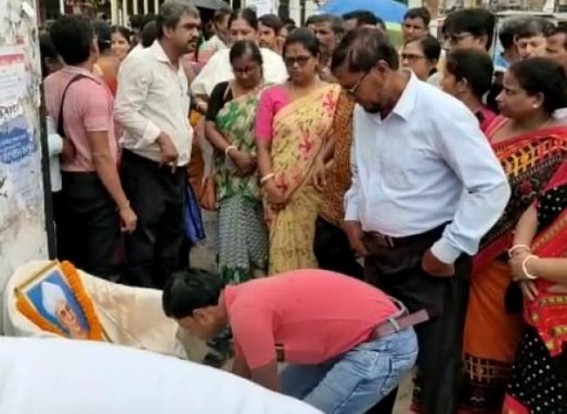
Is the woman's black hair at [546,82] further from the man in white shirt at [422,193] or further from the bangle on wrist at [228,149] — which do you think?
the bangle on wrist at [228,149]

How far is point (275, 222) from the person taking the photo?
166 inches

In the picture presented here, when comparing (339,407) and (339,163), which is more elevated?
(339,163)

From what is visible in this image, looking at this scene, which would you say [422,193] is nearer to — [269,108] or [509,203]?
[509,203]

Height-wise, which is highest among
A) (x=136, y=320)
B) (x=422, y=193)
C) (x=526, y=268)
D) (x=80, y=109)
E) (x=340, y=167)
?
(x=80, y=109)

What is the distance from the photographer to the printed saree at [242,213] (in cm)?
440

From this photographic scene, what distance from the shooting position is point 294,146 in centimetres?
412

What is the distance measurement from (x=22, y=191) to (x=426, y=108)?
1407 millimetres

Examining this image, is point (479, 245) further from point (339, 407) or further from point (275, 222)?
point (275, 222)

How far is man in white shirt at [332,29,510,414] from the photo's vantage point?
9.36 ft

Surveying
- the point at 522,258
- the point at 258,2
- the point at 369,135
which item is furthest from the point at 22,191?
the point at 258,2

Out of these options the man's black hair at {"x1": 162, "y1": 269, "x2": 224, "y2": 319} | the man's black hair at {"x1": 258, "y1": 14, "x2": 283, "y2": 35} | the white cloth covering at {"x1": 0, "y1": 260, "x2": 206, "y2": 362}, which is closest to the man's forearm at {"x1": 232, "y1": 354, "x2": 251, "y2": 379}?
the man's black hair at {"x1": 162, "y1": 269, "x2": 224, "y2": 319}

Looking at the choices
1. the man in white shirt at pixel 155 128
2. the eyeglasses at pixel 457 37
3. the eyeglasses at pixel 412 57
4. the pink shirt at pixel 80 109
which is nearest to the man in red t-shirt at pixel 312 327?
the pink shirt at pixel 80 109

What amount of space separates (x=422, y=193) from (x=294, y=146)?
4.05 ft

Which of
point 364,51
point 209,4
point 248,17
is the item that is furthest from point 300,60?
point 209,4
